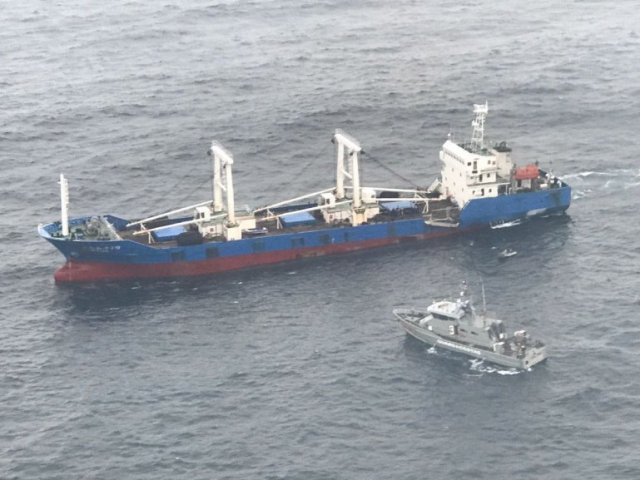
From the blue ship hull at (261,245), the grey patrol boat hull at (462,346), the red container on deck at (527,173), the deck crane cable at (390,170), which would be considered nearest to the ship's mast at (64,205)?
the blue ship hull at (261,245)

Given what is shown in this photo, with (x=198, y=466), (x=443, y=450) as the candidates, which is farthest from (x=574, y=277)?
(x=198, y=466)

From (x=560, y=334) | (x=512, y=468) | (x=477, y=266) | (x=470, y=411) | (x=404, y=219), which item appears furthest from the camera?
(x=404, y=219)

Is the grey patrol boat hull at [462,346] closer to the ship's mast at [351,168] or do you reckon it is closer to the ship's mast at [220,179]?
the ship's mast at [351,168]

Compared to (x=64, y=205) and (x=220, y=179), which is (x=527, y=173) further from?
(x=64, y=205)

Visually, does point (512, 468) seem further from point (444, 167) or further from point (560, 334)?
point (444, 167)

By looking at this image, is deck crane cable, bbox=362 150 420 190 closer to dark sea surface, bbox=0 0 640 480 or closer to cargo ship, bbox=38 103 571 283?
cargo ship, bbox=38 103 571 283

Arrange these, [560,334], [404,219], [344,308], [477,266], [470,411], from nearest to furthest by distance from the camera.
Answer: [470,411] → [560,334] → [344,308] → [477,266] → [404,219]

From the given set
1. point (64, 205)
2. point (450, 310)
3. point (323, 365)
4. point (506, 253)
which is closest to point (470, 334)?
point (450, 310)
